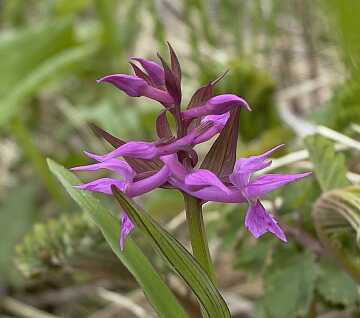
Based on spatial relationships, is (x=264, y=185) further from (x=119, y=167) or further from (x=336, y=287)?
(x=336, y=287)

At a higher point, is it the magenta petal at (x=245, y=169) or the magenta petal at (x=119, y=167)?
the magenta petal at (x=119, y=167)

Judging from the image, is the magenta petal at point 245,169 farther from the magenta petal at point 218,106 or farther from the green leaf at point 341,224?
the green leaf at point 341,224

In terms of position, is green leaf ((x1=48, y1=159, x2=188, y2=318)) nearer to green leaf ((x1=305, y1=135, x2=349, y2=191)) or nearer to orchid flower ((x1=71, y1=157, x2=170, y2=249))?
orchid flower ((x1=71, y1=157, x2=170, y2=249))

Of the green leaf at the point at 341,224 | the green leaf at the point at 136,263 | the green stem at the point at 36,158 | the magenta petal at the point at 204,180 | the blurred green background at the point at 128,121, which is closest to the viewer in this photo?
the magenta petal at the point at 204,180

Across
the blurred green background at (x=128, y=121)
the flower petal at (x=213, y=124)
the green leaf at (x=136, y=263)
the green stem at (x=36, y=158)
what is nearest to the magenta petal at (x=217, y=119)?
the flower petal at (x=213, y=124)

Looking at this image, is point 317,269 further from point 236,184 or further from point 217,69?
point 217,69

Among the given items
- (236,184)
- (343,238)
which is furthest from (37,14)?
(236,184)
